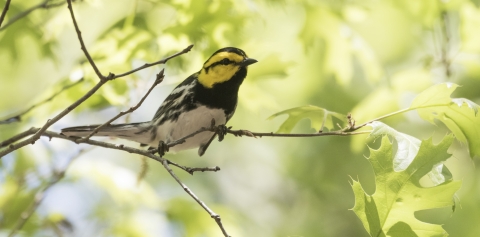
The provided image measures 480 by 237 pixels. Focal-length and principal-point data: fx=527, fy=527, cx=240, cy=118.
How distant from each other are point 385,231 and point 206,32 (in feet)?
4.98

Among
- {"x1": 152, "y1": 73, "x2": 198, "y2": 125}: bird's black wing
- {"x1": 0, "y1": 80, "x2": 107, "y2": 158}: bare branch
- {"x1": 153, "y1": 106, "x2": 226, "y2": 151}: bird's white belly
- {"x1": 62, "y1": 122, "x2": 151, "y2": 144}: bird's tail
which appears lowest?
{"x1": 0, "y1": 80, "x2": 107, "y2": 158}: bare branch

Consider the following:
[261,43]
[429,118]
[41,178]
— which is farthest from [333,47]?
[41,178]

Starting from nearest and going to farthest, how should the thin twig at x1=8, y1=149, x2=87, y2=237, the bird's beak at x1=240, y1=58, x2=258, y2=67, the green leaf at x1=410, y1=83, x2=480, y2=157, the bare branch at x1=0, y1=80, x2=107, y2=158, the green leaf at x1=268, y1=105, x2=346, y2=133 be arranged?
the bare branch at x1=0, y1=80, x2=107, y2=158 < the green leaf at x1=410, y1=83, x2=480, y2=157 < the green leaf at x1=268, y1=105, x2=346, y2=133 < the thin twig at x1=8, y1=149, x2=87, y2=237 < the bird's beak at x1=240, y1=58, x2=258, y2=67

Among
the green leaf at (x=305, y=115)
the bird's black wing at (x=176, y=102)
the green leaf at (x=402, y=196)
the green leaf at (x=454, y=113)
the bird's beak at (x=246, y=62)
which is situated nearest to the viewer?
the green leaf at (x=402, y=196)

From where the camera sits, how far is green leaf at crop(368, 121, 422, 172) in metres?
1.69

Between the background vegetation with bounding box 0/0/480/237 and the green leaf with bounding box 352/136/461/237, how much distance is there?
0.36 feet

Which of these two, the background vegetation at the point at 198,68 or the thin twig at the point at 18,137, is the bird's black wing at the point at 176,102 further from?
the thin twig at the point at 18,137

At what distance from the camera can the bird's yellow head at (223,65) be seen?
8.47 feet

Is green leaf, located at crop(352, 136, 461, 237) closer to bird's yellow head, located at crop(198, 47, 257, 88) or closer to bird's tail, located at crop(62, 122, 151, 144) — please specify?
bird's yellow head, located at crop(198, 47, 257, 88)

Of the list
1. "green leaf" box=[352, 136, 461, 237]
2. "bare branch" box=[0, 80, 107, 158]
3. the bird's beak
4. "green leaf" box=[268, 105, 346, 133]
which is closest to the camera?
"bare branch" box=[0, 80, 107, 158]

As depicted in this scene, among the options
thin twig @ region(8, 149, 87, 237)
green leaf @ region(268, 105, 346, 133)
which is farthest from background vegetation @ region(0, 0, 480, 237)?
green leaf @ region(268, 105, 346, 133)

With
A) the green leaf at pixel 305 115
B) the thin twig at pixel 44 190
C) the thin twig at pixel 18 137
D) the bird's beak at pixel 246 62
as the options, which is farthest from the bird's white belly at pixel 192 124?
the thin twig at pixel 18 137

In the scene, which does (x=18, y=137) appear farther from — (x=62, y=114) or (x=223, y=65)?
(x=223, y=65)

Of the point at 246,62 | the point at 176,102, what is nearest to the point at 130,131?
the point at 176,102
